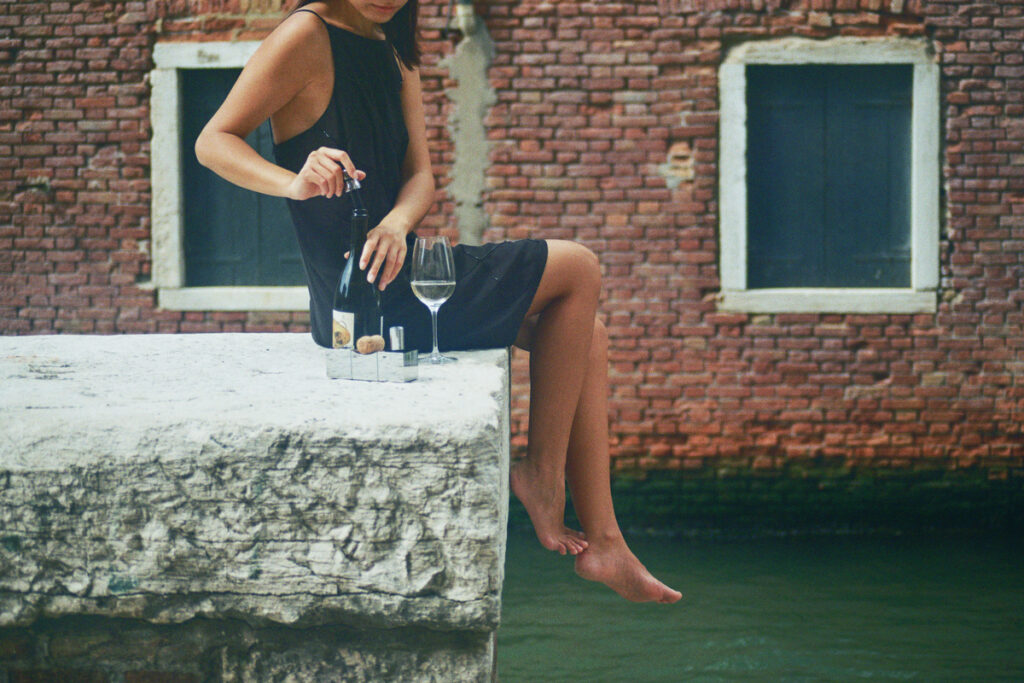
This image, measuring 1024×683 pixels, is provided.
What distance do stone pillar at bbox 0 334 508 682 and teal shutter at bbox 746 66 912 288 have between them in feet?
15.5

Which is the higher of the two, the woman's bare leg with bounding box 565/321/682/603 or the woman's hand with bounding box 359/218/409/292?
the woman's hand with bounding box 359/218/409/292

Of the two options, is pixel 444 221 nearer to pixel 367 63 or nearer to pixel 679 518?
pixel 679 518

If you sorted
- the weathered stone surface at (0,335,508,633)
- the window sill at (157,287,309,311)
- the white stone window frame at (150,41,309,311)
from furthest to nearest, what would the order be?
the window sill at (157,287,309,311) → the white stone window frame at (150,41,309,311) → the weathered stone surface at (0,335,508,633)

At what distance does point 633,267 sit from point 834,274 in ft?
4.19

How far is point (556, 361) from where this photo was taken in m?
2.09

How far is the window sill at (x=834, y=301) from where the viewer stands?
5.61 metres

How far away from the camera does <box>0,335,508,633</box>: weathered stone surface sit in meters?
1.38

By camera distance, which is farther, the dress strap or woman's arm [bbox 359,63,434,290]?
the dress strap


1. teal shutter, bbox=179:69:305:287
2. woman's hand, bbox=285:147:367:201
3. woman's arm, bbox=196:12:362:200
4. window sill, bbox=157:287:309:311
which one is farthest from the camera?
teal shutter, bbox=179:69:305:287

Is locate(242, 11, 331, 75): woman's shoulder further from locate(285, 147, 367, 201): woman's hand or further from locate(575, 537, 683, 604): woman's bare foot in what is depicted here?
locate(575, 537, 683, 604): woman's bare foot

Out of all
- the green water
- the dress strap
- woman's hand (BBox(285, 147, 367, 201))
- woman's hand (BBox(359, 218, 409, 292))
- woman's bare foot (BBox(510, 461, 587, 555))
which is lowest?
the green water

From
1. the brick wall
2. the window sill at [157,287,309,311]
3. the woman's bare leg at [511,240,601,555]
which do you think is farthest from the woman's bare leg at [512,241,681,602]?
the window sill at [157,287,309,311]

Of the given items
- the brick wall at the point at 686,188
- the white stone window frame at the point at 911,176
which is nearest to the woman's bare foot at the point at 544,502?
the brick wall at the point at 686,188

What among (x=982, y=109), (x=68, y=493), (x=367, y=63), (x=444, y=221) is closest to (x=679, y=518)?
(x=444, y=221)
